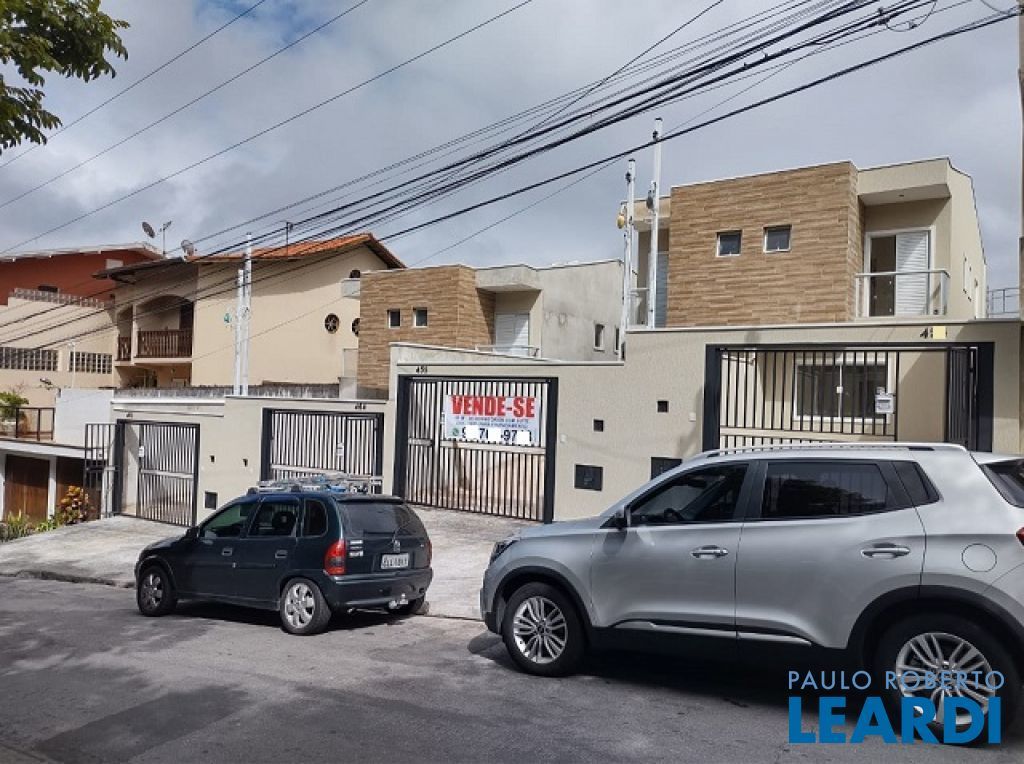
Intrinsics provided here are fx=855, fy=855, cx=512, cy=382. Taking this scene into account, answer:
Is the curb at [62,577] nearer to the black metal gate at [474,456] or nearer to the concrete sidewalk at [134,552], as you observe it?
the concrete sidewalk at [134,552]

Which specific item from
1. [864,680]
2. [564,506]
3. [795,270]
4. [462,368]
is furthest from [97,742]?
[795,270]

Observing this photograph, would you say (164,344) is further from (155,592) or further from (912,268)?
(912,268)

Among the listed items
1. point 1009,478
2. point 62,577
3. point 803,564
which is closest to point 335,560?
point 803,564

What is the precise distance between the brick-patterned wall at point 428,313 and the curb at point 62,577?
36.0ft

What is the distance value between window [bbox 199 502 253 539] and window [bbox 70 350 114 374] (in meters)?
Answer: 30.7

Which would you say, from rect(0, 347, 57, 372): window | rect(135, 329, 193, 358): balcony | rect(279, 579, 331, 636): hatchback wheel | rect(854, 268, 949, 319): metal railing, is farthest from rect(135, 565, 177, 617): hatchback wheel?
rect(0, 347, 57, 372): window

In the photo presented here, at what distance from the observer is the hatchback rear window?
8.94 m

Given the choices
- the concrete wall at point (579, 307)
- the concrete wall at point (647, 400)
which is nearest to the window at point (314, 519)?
the concrete wall at point (647, 400)

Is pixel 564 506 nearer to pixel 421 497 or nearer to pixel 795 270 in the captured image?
pixel 421 497

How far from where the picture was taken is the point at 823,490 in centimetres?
561

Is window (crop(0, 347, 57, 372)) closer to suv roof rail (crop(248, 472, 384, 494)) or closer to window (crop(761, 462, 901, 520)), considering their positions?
suv roof rail (crop(248, 472, 384, 494))

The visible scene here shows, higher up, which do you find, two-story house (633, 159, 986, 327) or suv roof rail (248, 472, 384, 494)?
two-story house (633, 159, 986, 327)

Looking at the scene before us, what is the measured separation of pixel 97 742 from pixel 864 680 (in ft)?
16.0

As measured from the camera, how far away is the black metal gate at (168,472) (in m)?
19.6
